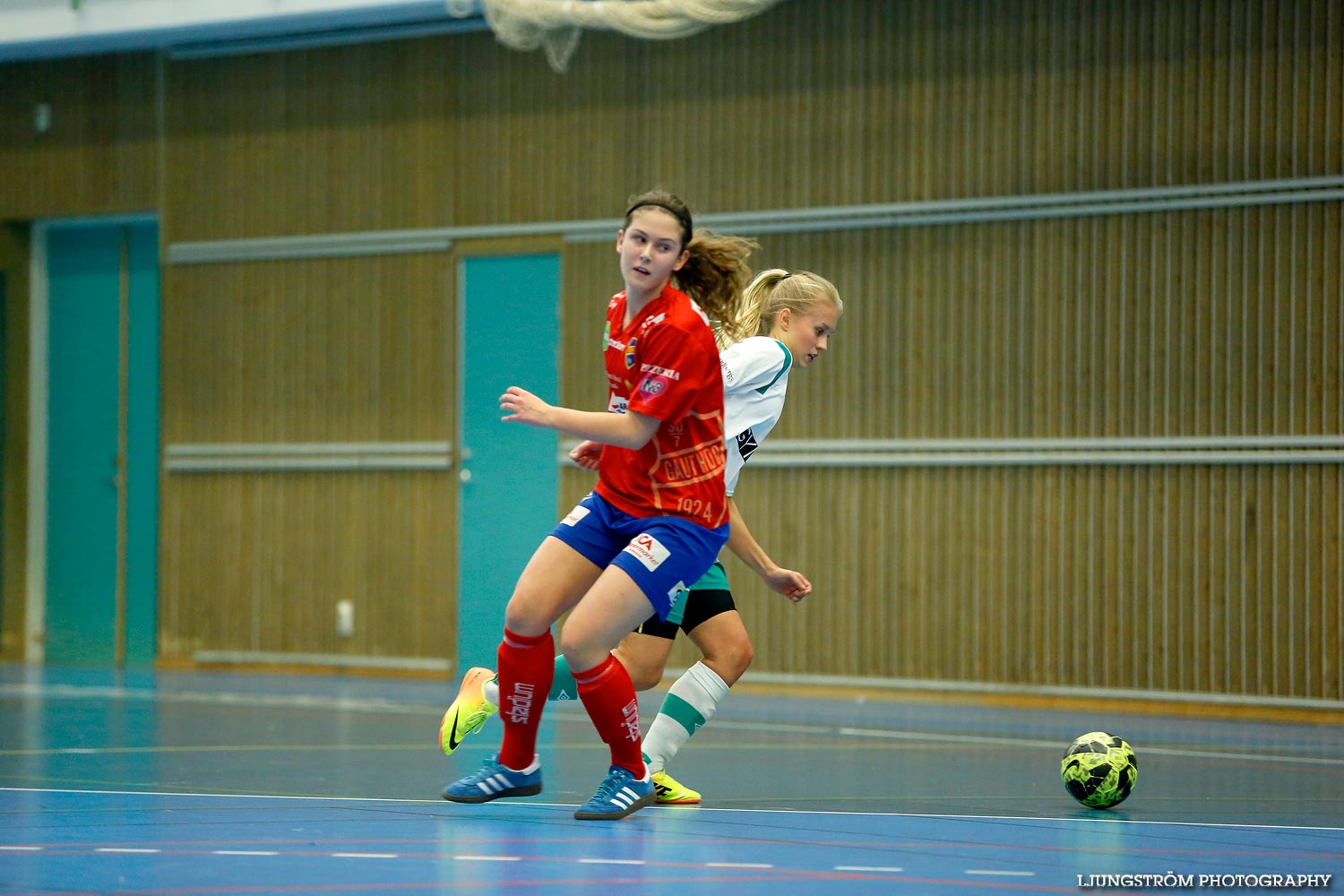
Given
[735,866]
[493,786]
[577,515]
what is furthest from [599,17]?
[735,866]

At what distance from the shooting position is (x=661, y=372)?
3.98 meters

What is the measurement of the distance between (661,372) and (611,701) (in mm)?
918

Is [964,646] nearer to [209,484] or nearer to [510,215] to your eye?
[510,215]

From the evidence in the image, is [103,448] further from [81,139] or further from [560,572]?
[560,572]

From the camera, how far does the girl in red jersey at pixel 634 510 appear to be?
13.1 ft

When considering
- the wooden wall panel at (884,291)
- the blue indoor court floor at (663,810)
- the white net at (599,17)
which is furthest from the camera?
the wooden wall panel at (884,291)

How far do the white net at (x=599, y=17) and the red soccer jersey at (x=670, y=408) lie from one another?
185 inches

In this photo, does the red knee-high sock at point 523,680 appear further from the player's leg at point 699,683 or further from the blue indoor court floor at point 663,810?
the player's leg at point 699,683

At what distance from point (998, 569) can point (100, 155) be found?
7772 mm

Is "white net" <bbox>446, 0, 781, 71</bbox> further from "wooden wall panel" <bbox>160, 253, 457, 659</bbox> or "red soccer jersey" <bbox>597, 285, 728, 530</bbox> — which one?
"red soccer jersey" <bbox>597, 285, 728, 530</bbox>

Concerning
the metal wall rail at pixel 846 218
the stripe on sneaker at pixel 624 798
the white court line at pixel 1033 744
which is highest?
the metal wall rail at pixel 846 218

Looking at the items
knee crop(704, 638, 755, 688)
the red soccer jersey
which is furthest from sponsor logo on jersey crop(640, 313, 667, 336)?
knee crop(704, 638, 755, 688)

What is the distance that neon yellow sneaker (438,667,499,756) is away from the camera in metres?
4.53

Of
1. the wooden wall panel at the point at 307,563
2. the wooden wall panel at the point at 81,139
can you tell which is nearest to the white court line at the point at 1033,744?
the wooden wall panel at the point at 307,563
